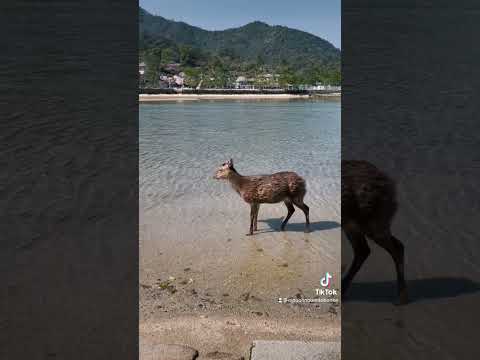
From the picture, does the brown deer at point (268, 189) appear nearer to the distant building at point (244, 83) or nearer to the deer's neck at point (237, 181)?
the deer's neck at point (237, 181)

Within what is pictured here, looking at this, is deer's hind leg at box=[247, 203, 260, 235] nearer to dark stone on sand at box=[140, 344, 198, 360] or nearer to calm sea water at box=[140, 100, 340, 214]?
calm sea water at box=[140, 100, 340, 214]

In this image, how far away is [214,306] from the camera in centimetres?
332

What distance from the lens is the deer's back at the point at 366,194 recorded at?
1307 mm

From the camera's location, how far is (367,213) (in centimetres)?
134

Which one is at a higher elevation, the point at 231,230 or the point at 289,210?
the point at 289,210

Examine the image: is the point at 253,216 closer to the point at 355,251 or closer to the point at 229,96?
the point at 355,251

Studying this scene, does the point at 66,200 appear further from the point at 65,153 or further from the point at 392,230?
the point at 392,230

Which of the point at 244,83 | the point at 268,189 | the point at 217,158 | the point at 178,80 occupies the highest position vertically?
the point at 178,80

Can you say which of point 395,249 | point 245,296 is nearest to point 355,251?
point 395,249

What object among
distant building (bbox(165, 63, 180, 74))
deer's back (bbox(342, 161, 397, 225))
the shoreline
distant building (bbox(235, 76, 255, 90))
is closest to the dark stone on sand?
deer's back (bbox(342, 161, 397, 225))

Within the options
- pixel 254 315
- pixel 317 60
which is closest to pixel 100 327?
pixel 254 315

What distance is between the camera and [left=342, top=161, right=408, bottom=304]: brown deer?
1.31 metres

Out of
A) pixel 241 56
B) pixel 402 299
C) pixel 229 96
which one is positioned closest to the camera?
pixel 402 299

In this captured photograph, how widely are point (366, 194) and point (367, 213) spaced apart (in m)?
0.05
